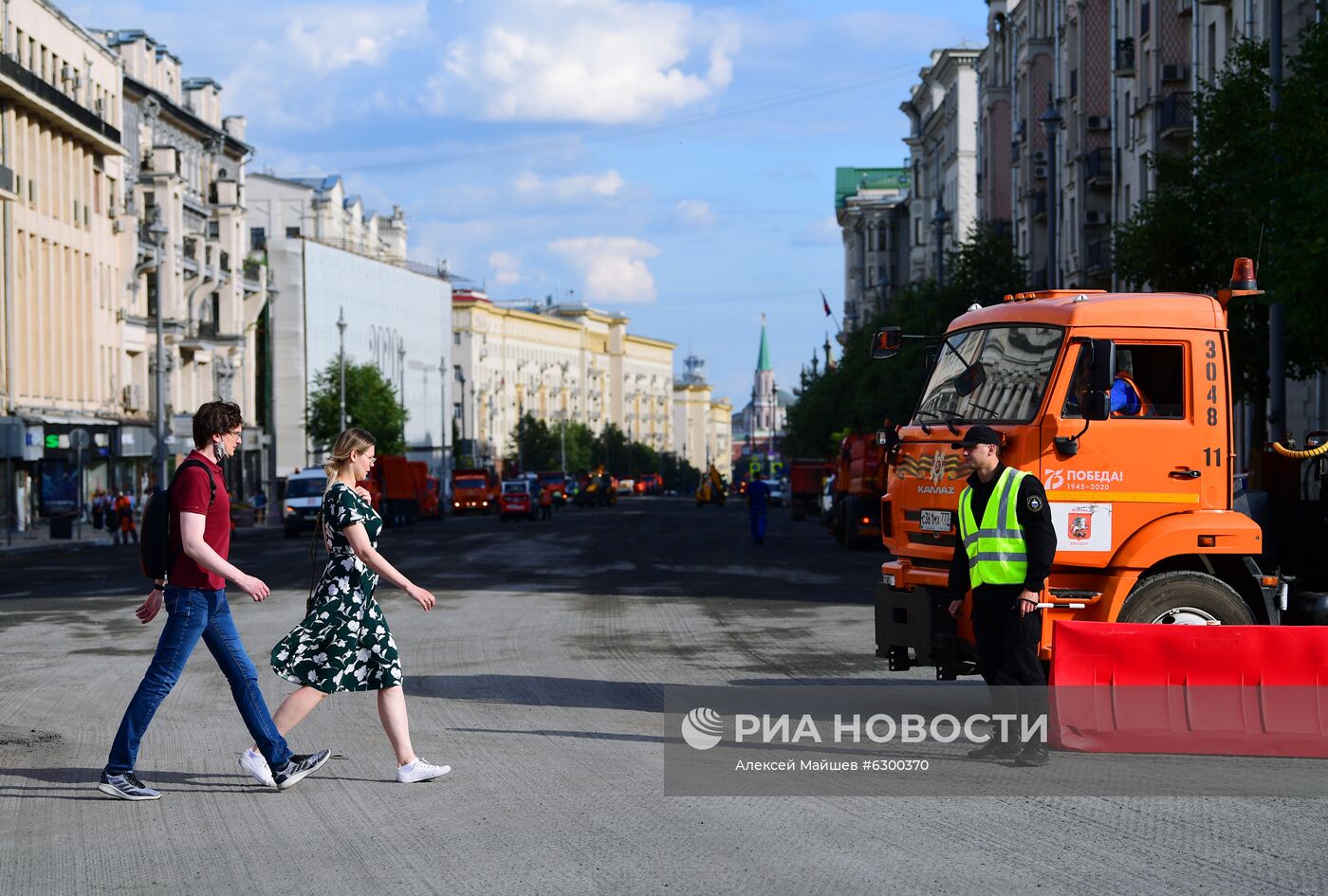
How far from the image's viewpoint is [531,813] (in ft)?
29.0

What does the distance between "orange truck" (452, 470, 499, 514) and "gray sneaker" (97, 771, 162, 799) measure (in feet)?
264

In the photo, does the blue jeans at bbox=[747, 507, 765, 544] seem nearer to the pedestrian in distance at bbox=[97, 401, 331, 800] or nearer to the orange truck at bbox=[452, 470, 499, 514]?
the pedestrian in distance at bbox=[97, 401, 331, 800]

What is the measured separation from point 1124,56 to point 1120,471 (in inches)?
1863

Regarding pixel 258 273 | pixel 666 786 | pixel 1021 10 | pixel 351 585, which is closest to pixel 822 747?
pixel 666 786

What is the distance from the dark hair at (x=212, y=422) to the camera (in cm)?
935

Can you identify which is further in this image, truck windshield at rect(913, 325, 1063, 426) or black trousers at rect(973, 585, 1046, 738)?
truck windshield at rect(913, 325, 1063, 426)

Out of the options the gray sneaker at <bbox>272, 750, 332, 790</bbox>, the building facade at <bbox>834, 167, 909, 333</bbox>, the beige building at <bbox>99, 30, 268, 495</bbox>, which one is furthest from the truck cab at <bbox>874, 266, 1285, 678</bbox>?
the building facade at <bbox>834, 167, 909, 333</bbox>

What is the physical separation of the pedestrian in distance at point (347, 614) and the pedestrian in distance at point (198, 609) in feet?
0.70

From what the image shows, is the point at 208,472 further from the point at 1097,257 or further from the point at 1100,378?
the point at 1097,257

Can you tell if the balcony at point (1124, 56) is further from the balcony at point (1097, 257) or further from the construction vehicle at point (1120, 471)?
the construction vehicle at point (1120, 471)

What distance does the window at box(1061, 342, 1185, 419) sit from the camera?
37.6 ft

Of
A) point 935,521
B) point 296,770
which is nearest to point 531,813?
point 296,770

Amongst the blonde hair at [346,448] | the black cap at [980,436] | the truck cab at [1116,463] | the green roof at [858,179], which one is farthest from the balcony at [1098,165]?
the green roof at [858,179]

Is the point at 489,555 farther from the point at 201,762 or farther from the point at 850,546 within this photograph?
the point at 201,762
